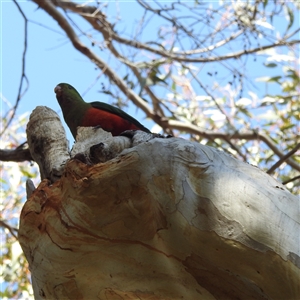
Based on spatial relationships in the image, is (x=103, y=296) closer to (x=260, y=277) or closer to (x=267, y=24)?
(x=260, y=277)

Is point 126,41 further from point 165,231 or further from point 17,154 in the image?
point 165,231

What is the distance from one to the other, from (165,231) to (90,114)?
2154mm

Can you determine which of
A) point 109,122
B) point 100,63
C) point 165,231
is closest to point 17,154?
point 109,122

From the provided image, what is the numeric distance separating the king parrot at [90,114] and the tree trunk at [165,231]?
70.0 inches

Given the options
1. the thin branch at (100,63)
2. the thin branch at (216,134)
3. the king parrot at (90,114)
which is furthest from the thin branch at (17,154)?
the thin branch at (216,134)

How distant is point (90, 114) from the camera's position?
3.54 metres

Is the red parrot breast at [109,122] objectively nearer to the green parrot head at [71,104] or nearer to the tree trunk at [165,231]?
the green parrot head at [71,104]

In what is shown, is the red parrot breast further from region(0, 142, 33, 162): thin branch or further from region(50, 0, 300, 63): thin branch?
region(50, 0, 300, 63): thin branch

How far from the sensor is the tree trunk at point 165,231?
1.42 metres

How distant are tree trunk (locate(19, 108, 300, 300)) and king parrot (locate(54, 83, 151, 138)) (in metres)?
1.78

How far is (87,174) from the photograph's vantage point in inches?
59.6

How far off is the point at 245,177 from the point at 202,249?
0.27 meters

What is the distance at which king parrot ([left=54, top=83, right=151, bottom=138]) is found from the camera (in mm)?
3387

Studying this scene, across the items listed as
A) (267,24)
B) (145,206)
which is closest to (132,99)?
(267,24)
